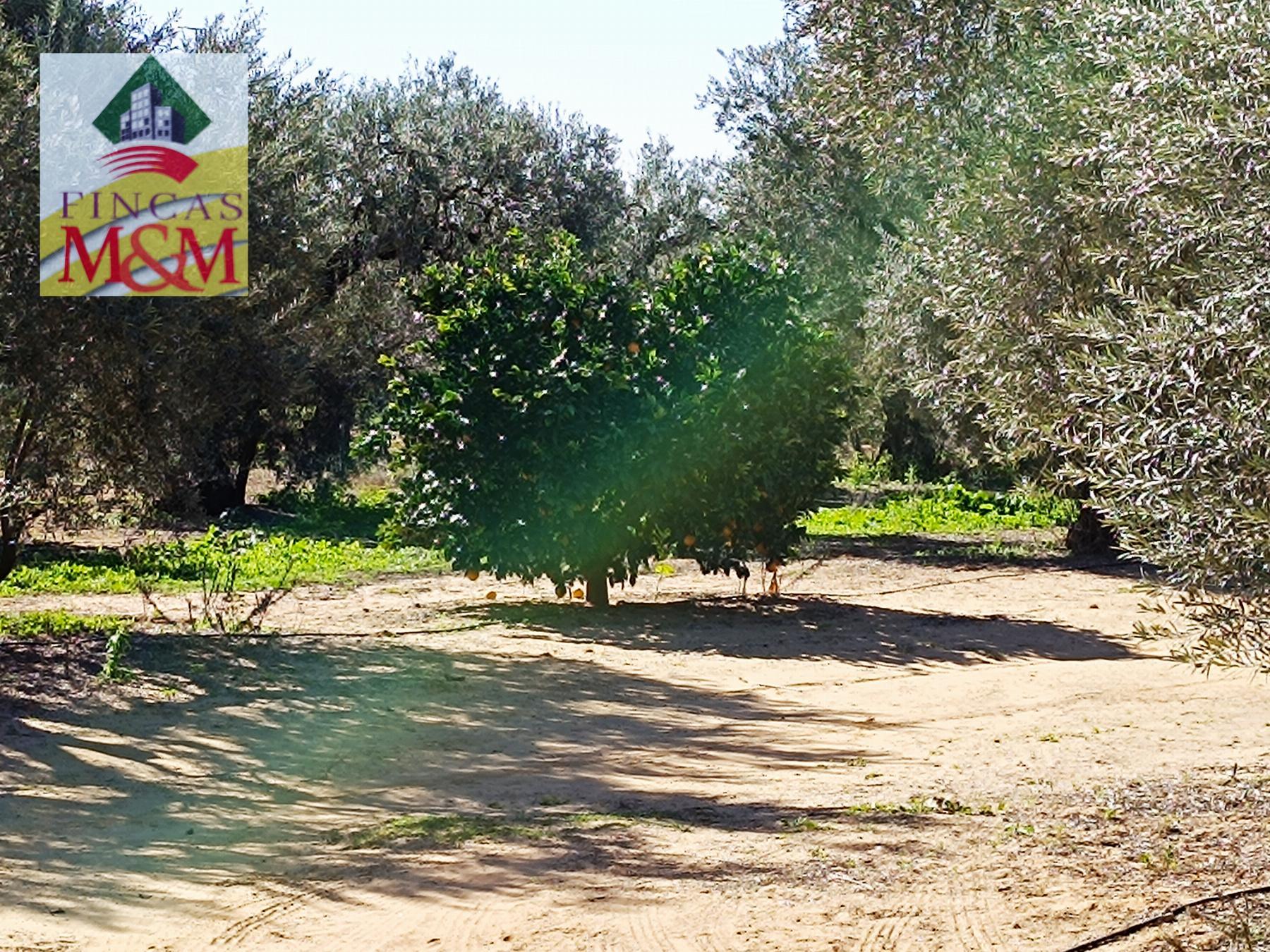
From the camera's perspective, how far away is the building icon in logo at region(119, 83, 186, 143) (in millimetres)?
11586

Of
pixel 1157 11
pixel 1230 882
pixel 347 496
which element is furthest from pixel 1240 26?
pixel 347 496

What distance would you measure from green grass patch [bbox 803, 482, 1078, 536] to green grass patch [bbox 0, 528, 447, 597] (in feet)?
19.6

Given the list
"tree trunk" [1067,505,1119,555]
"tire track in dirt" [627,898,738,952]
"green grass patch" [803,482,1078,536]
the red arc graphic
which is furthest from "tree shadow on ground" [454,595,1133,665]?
"green grass patch" [803,482,1078,536]

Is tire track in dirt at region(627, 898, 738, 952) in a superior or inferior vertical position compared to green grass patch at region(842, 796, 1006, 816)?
inferior

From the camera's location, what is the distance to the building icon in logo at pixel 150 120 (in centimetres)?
1159

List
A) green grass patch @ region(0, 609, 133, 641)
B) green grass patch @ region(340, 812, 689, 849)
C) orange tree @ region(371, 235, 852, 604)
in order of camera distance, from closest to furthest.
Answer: green grass patch @ region(340, 812, 689, 849)
green grass patch @ region(0, 609, 133, 641)
orange tree @ region(371, 235, 852, 604)

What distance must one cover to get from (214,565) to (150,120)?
4761 millimetres

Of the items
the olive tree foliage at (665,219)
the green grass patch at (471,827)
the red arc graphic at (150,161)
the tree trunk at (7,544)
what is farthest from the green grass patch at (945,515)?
the green grass patch at (471,827)

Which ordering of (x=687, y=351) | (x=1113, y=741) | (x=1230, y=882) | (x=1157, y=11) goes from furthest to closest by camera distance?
(x=687, y=351), (x=1113, y=741), (x=1157, y=11), (x=1230, y=882)

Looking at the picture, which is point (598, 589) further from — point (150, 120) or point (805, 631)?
point (150, 120)

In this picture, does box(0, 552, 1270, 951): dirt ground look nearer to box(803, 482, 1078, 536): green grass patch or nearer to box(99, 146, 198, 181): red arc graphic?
box(99, 146, 198, 181): red arc graphic

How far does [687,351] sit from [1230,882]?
26.1ft

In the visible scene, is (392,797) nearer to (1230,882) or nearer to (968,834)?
(968,834)

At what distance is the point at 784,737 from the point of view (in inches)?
355
